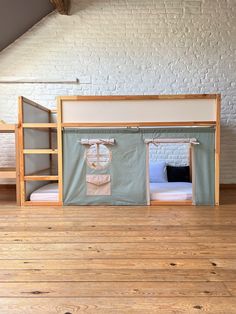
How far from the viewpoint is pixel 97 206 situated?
322 centimetres

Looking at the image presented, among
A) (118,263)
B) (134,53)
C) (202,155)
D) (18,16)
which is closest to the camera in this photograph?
(118,263)

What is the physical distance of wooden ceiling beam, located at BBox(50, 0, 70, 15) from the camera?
387cm

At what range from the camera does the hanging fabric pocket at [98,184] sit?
10.6 ft

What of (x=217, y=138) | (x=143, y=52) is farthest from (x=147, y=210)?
(x=143, y=52)

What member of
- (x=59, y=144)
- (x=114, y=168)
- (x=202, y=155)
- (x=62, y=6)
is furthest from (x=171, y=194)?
(x=62, y=6)

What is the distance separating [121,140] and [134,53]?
1887 mm

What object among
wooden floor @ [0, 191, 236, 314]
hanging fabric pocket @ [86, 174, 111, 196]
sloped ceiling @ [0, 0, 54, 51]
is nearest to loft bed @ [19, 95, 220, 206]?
hanging fabric pocket @ [86, 174, 111, 196]

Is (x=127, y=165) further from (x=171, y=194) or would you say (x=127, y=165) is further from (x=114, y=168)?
(x=171, y=194)

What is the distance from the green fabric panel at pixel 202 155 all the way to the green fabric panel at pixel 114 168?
258mm

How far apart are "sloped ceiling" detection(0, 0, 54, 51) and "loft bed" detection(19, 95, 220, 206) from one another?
1.48 metres

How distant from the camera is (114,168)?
3.23 m

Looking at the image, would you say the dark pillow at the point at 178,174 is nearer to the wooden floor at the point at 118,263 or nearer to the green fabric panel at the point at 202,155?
the green fabric panel at the point at 202,155

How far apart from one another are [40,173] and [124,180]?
136 cm

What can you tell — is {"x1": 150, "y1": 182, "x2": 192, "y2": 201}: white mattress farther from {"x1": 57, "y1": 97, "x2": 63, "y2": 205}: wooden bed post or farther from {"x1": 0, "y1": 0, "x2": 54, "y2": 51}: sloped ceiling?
{"x1": 0, "y1": 0, "x2": 54, "y2": 51}: sloped ceiling
